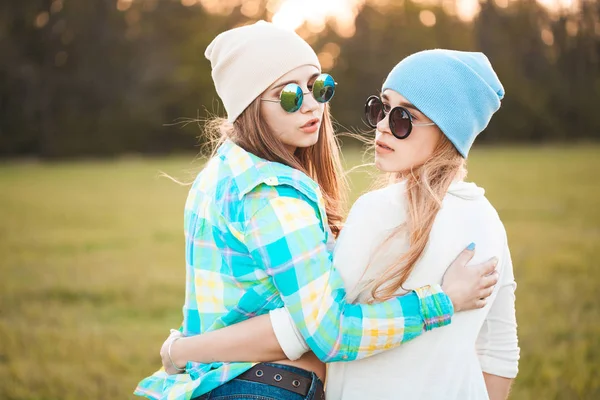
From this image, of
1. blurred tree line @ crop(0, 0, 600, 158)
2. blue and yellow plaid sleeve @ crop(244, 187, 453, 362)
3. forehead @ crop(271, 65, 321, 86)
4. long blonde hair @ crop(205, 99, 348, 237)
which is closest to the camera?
blue and yellow plaid sleeve @ crop(244, 187, 453, 362)

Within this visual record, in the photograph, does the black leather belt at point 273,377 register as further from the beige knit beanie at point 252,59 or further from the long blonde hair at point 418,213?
the beige knit beanie at point 252,59

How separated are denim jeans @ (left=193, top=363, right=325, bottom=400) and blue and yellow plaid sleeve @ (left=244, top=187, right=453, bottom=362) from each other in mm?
172

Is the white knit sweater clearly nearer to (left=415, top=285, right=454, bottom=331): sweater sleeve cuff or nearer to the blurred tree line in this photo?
(left=415, top=285, right=454, bottom=331): sweater sleeve cuff

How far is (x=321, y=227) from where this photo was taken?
2021 mm

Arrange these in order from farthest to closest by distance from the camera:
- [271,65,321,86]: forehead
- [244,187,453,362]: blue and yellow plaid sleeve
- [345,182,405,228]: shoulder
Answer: [271,65,321,86]: forehead → [345,182,405,228]: shoulder → [244,187,453,362]: blue and yellow plaid sleeve

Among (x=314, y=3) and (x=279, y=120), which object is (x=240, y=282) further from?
(x=314, y=3)

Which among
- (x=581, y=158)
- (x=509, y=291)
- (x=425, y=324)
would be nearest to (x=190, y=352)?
(x=425, y=324)

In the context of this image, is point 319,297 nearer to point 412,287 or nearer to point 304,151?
point 412,287

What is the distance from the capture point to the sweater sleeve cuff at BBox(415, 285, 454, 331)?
192 centimetres

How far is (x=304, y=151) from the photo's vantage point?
8.41ft

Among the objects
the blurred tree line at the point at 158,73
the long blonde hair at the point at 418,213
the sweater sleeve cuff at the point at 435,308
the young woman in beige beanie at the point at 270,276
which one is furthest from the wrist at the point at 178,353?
the blurred tree line at the point at 158,73

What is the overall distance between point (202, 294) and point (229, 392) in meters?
0.31

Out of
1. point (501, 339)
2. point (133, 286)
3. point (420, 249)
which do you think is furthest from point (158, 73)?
point (420, 249)

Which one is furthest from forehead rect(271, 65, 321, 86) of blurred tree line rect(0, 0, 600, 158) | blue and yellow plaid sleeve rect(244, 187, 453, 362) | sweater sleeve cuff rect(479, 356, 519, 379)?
blurred tree line rect(0, 0, 600, 158)
